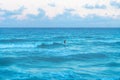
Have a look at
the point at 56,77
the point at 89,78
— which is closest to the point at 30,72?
the point at 56,77

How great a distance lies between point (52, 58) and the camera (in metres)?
37.7

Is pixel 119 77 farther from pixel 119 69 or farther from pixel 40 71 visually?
pixel 40 71

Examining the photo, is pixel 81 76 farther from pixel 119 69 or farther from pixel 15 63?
pixel 15 63

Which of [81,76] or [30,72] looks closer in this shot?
[81,76]

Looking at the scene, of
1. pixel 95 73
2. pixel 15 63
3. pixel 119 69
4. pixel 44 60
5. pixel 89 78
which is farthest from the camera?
pixel 44 60

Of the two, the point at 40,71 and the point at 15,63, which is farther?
the point at 15,63

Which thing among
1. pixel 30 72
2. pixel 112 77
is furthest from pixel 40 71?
pixel 112 77

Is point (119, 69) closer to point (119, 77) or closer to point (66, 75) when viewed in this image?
point (119, 77)

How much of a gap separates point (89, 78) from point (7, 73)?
7505mm

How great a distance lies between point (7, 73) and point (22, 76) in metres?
2.20

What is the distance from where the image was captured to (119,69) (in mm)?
28312

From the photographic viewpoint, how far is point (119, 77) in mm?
23938

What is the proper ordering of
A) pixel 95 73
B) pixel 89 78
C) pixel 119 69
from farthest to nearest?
pixel 119 69 → pixel 95 73 → pixel 89 78

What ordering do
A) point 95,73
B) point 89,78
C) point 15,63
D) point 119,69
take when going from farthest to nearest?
point 15,63 < point 119,69 < point 95,73 < point 89,78
